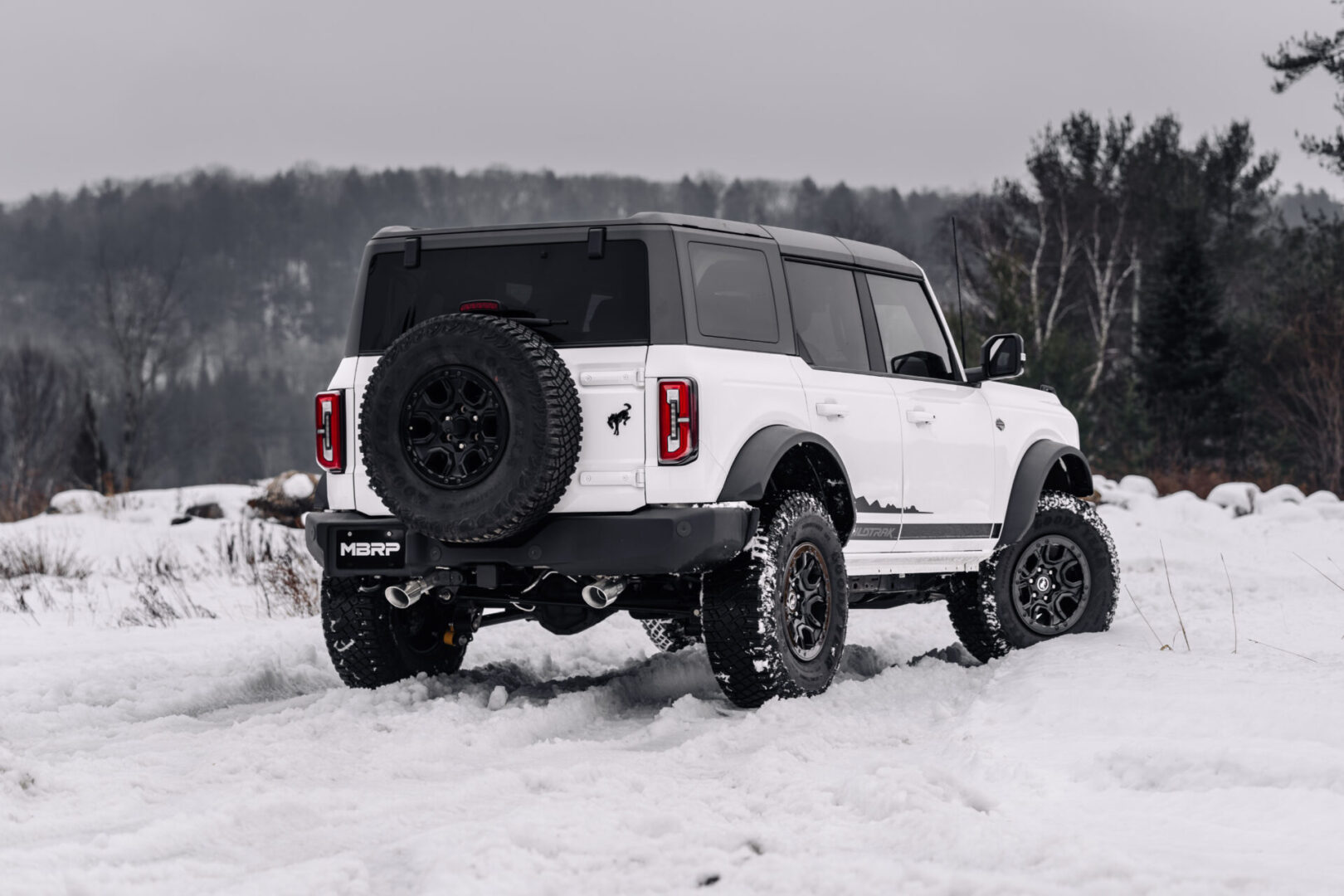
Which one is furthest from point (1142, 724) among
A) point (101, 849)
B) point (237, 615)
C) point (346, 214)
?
point (346, 214)

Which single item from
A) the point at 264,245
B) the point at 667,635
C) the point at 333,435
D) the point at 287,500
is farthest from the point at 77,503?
the point at 264,245

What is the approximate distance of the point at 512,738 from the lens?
18.9 feet

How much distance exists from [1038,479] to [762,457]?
2676 mm

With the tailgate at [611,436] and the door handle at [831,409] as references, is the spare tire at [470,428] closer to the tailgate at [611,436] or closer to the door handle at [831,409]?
the tailgate at [611,436]

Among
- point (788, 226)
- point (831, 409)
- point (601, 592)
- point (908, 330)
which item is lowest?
point (601, 592)

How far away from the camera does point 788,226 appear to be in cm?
5797

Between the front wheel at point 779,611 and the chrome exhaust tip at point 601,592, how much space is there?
0.38 meters

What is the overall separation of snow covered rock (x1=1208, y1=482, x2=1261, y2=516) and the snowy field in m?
13.0

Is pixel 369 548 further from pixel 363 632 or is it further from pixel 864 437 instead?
pixel 864 437

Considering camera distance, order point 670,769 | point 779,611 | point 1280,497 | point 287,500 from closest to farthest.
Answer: point 670,769 → point 779,611 → point 287,500 → point 1280,497

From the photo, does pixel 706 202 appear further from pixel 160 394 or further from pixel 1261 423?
pixel 1261 423

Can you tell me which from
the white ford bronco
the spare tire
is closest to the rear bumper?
the white ford bronco

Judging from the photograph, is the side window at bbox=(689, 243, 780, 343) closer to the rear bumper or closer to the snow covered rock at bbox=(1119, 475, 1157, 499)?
the rear bumper

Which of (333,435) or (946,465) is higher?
(333,435)
